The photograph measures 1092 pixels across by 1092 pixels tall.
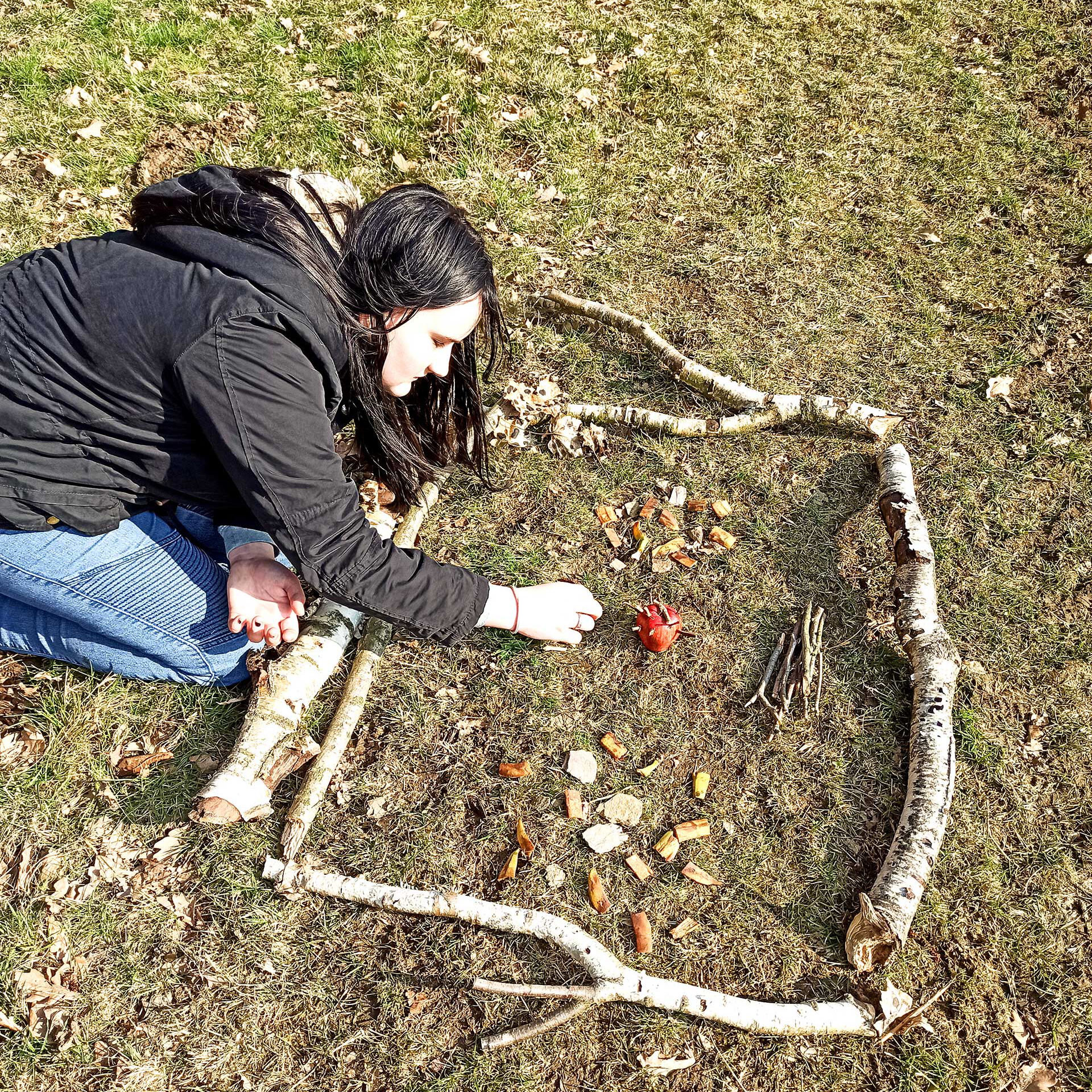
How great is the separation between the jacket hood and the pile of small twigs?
7.02ft

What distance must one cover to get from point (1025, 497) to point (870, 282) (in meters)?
1.58

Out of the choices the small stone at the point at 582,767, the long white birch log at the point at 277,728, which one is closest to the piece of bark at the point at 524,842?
the small stone at the point at 582,767

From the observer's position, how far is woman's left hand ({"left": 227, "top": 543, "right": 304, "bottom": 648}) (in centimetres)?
300

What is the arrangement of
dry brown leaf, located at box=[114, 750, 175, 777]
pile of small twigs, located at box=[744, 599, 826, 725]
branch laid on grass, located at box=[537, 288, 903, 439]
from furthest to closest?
branch laid on grass, located at box=[537, 288, 903, 439], pile of small twigs, located at box=[744, 599, 826, 725], dry brown leaf, located at box=[114, 750, 175, 777]

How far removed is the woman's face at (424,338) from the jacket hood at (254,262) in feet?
0.67

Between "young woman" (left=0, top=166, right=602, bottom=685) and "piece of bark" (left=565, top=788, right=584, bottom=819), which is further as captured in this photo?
"piece of bark" (left=565, top=788, right=584, bottom=819)

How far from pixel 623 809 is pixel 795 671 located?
0.91 metres

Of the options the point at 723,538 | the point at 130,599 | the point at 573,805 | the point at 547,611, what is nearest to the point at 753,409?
the point at 723,538

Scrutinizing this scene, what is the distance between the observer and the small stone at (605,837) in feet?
10.1

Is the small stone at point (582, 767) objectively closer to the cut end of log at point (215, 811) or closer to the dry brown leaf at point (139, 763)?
the cut end of log at point (215, 811)

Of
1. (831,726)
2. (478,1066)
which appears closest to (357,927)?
(478,1066)

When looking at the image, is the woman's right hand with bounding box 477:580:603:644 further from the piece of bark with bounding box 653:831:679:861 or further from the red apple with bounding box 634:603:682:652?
the piece of bark with bounding box 653:831:679:861

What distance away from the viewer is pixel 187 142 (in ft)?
16.6

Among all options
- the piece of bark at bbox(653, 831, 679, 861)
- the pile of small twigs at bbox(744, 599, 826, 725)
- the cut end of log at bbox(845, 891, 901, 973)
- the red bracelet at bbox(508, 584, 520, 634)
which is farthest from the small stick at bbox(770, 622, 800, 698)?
the red bracelet at bbox(508, 584, 520, 634)
